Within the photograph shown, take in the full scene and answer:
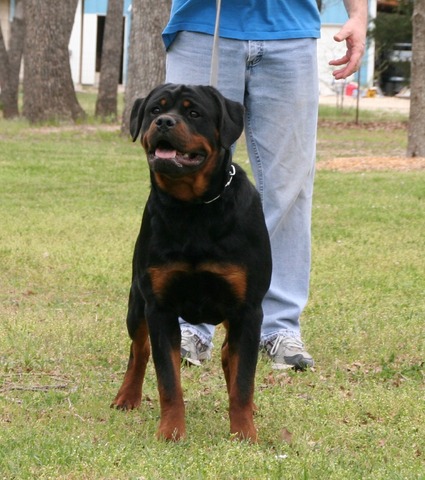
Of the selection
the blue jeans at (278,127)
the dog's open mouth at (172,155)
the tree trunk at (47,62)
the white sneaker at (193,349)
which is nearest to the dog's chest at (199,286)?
the dog's open mouth at (172,155)

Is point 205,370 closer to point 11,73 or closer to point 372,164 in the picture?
point 372,164

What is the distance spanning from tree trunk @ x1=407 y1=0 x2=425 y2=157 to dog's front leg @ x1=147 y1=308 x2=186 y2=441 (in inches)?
493

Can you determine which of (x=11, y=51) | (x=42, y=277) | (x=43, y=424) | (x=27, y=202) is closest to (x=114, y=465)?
(x=43, y=424)

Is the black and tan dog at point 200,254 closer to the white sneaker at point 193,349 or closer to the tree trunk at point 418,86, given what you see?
the white sneaker at point 193,349

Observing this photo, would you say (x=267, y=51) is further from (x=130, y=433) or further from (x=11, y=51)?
(x=11, y=51)

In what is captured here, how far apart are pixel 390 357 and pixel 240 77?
64.0 inches

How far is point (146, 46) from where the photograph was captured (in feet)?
61.0

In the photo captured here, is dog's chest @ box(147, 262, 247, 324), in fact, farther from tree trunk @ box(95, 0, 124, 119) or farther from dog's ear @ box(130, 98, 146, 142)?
tree trunk @ box(95, 0, 124, 119)

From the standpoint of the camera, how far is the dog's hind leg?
4680mm

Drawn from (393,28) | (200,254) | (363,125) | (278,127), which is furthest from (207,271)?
(393,28)

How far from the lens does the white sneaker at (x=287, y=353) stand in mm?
5523

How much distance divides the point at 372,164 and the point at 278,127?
37.0ft

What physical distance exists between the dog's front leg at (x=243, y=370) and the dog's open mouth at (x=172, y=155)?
637mm

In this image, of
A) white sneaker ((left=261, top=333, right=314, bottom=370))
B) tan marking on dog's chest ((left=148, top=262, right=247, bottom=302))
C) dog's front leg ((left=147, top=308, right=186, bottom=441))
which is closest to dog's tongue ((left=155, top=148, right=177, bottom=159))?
tan marking on dog's chest ((left=148, top=262, right=247, bottom=302))
